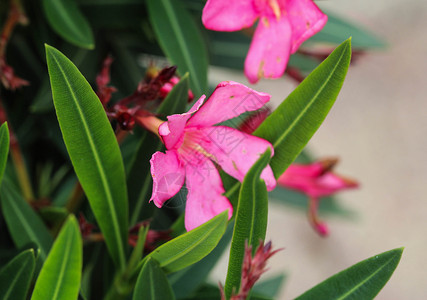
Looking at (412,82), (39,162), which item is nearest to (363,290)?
(39,162)

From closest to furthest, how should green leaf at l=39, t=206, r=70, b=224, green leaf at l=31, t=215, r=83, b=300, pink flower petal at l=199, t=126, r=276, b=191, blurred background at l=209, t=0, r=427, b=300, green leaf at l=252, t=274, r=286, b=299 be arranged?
green leaf at l=31, t=215, r=83, b=300, pink flower petal at l=199, t=126, r=276, b=191, green leaf at l=39, t=206, r=70, b=224, green leaf at l=252, t=274, r=286, b=299, blurred background at l=209, t=0, r=427, b=300

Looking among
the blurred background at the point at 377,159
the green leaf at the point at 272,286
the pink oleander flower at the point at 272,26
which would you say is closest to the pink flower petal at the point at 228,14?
the pink oleander flower at the point at 272,26

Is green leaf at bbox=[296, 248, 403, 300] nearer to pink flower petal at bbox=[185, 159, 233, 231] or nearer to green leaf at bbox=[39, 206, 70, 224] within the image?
pink flower petal at bbox=[185, 159, 233, 231]

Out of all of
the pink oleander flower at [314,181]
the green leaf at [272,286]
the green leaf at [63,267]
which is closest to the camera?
the green leaf at [63,267]

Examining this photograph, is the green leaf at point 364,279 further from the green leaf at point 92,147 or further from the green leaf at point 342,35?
the green leaf at point 342,35

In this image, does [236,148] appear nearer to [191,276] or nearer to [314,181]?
[191,276]

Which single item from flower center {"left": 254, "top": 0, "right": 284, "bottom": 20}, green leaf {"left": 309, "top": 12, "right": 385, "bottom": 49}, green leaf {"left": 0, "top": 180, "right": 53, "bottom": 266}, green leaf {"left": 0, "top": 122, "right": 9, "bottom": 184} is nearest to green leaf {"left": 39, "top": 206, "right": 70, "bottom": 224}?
green leaf {"left": 0, "top": 180, "right": 53, "bottom": 266}

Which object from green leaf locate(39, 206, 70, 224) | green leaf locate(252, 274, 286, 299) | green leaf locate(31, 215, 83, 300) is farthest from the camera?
green leaf locate(252, 274, 286, 299)
